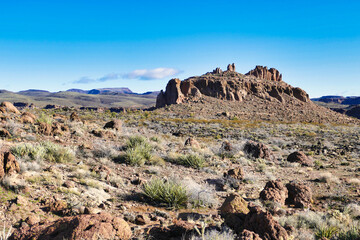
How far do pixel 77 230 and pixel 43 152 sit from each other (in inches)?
188

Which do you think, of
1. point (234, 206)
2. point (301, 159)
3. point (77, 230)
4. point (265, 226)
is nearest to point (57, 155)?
point (77, 230)

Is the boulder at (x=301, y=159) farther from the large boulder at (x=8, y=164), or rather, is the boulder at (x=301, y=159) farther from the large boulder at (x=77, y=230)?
the large boulder at (x=8, y=164)

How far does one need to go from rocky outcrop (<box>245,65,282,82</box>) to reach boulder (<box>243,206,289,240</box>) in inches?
3525

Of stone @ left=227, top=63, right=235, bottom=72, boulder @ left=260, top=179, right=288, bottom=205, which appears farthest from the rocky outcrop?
boulder @ left=260, top=179, right=288, bottom=205

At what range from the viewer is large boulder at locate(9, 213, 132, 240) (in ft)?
9.68

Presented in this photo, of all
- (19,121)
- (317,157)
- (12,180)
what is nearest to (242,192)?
(12,180)

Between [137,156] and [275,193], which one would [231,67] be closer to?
[137,156]

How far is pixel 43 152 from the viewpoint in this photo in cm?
687

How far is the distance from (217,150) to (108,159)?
6354 mm

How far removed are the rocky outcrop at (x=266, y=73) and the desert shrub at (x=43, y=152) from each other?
87.7 m

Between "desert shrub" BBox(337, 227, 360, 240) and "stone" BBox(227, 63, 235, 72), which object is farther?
"stone" BBox(227, 63, 235, 72)

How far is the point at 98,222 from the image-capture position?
3.14 meters

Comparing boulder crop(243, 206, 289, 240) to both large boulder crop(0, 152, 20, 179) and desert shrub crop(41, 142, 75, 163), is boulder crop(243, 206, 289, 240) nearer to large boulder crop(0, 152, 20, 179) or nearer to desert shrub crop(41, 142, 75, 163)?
large boulder crop(0, 152, 20, 179)

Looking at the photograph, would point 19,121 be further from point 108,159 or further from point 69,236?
point 69,236
